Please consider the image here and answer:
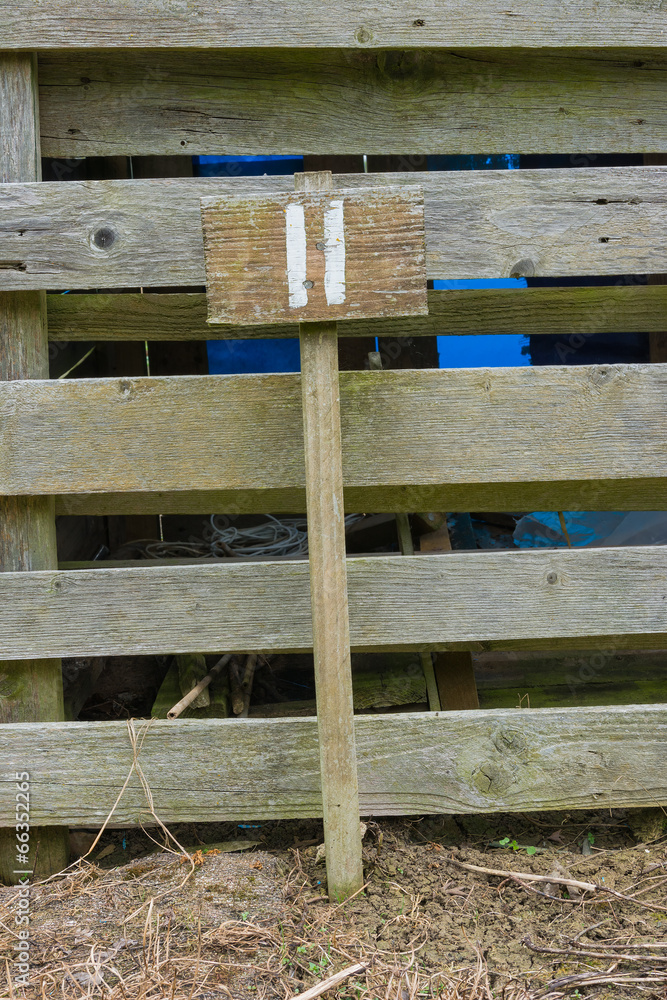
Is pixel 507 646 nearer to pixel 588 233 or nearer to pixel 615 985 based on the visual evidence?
pixel 615 985

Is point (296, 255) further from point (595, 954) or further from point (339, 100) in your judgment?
point (595, 954)

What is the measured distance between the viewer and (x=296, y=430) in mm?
2119

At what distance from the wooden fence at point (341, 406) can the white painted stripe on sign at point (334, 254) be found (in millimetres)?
385

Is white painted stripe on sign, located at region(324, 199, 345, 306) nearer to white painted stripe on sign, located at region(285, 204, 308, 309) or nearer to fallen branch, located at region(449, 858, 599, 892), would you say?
white painted stripe on sign, located at region(285, 204, 308, 309)

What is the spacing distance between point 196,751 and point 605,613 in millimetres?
1250

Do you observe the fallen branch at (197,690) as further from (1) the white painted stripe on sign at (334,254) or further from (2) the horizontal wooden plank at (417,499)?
(1) the white painted stripe on sign at (334,254)

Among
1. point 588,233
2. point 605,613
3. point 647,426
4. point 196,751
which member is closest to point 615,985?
point 605,613

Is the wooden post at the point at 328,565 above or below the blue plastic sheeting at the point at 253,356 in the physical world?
below

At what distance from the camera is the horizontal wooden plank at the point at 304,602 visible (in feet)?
7.12

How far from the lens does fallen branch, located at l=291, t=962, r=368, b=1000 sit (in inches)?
67.0

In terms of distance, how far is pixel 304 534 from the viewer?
3684mm

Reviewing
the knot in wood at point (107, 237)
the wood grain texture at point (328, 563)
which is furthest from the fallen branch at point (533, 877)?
the knot in wood at point (107, 237)

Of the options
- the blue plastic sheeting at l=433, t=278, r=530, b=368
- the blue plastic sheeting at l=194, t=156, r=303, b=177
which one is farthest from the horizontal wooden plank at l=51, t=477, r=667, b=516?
the blue plastic sheeting at l=194, t=156, r=303, b=177

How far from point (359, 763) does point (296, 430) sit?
0.97 meters
